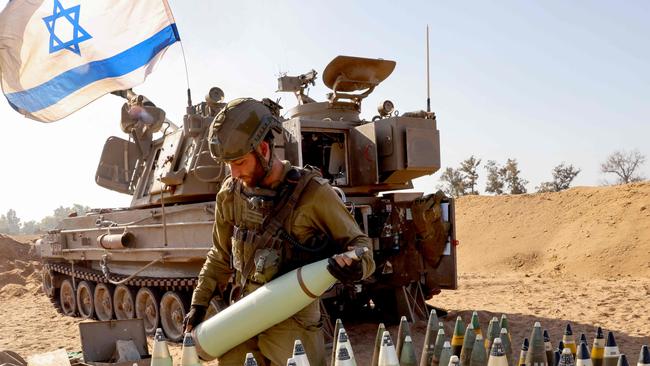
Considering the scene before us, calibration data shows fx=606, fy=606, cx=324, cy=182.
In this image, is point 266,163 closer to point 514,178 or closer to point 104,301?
point 104,301

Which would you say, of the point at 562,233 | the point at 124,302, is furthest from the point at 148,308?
the point at 562,233

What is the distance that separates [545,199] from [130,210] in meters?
16.0

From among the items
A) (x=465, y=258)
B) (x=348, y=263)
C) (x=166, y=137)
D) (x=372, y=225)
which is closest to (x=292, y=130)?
(x=372, y=225)

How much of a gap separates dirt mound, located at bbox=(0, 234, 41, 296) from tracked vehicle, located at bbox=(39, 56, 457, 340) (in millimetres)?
5300

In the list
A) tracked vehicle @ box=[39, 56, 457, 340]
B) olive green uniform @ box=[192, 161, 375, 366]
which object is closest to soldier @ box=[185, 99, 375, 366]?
olive green uniform @ box=[192, 161, 375, 366]

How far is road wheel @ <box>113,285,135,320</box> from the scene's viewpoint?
9195 mm

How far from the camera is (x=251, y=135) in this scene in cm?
306

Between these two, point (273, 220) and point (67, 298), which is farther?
point (67, 298)

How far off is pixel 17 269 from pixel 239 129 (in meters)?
20.1

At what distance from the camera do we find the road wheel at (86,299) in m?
10.4

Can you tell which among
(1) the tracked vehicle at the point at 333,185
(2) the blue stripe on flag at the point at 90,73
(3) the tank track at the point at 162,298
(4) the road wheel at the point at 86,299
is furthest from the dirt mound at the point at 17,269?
(2) the blue stripe on flag at the point at 90,73

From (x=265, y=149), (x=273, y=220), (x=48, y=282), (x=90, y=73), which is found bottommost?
(x=48, y=282)

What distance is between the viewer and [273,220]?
124 inches

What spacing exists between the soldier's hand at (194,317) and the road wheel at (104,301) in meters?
6.93
